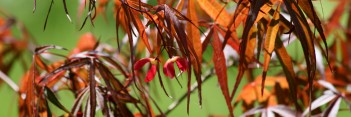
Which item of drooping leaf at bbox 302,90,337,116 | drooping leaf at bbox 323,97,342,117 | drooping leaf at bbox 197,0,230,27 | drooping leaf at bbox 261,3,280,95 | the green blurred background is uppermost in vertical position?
drooping leaf at bbox 197,0,230,27

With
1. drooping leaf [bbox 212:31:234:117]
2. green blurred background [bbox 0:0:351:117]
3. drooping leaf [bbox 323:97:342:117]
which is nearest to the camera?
drooping leaf [bbox 212:31:234:117]

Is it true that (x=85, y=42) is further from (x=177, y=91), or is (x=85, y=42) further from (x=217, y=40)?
(x=177, y=91)

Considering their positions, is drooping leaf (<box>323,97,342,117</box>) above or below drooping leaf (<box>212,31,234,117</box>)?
below

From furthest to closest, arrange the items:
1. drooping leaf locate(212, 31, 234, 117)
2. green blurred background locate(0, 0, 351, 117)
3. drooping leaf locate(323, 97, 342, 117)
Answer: green blurred background locate(0, 0, 351, 117) → drooping leaf locate(323, 97, 342, 117) → drooping leaf locate(212, 31, 234, 117)

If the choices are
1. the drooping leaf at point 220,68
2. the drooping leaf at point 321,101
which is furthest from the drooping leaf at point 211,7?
the drooping leaf at point 321,101

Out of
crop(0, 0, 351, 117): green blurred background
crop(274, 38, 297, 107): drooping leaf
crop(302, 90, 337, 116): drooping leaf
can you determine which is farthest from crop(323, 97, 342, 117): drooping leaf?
crop(0, 0, 351, 117): green blurred background

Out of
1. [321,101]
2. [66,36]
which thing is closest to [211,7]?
[321,101]

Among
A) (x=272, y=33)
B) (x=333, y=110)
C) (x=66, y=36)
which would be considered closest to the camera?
(x=272, y=33)

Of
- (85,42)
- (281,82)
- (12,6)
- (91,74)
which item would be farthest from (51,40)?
(91,74)

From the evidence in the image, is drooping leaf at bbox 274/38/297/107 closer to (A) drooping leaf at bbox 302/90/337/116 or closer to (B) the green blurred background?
(A) drooping leaf at bbox 302/90/337/116

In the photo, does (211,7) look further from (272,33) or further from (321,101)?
(321,101)

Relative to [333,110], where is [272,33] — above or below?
above
